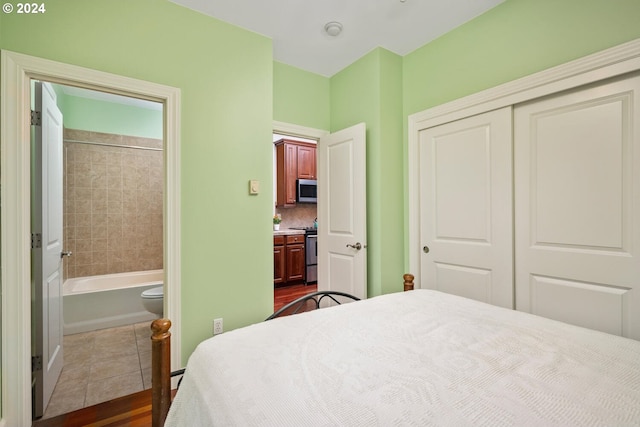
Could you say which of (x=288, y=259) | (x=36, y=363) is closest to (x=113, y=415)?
(x=36, y=363)

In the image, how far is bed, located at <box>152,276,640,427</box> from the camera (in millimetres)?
737

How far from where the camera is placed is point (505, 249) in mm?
2139

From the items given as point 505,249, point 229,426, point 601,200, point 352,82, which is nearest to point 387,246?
point 505,249

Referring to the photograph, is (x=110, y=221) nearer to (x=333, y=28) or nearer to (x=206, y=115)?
(x=206, y=115)

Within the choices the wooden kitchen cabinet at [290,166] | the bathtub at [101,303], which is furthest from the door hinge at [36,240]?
the wooden kitchen cabinet at [290,166]

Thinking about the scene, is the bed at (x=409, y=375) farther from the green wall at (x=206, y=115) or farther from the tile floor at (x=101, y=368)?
the tile floor at (x=101, y=368)

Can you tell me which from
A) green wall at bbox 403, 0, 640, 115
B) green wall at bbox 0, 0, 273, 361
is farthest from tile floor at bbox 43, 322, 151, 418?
green wall at bbox 403, 0, 640, 115

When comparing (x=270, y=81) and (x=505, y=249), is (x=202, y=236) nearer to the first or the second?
(x=270, y=81)

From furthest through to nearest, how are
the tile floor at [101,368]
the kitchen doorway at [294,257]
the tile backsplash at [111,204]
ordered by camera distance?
the kitchen doorway at [294,257], the tile backsplash at [111,204], the tile floor at [101,368]

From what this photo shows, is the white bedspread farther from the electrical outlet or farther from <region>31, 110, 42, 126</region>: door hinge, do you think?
<region>31, 110, 42, 126</region>: door hinge

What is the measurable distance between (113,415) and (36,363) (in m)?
0.57

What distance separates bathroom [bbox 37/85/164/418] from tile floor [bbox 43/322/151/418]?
2cm

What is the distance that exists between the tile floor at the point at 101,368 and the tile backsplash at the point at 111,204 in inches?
39.9

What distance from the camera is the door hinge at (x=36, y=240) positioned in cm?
173
